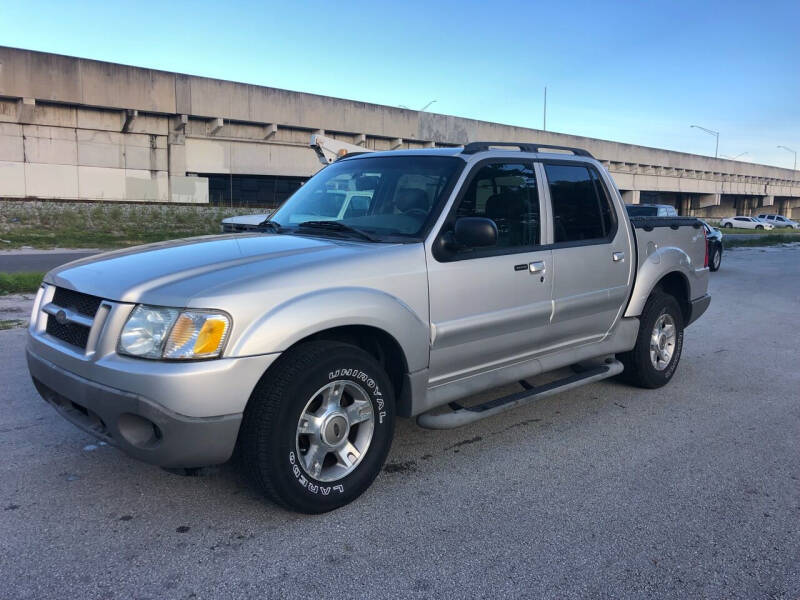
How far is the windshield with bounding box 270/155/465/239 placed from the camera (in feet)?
12.9

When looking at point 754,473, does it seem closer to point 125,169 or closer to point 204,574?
point 204,574

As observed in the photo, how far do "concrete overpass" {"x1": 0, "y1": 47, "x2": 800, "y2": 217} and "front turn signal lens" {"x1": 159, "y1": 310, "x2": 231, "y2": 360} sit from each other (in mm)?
26860

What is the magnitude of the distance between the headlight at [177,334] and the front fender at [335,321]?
100 mm

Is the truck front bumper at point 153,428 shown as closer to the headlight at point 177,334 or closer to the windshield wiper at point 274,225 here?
the headlight at point 177,334

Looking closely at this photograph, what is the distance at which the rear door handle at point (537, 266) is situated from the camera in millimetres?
4207

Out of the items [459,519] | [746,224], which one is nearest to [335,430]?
[459,519]

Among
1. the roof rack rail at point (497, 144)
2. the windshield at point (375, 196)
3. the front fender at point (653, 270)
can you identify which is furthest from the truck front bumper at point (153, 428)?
the front fender at point (653, 270)

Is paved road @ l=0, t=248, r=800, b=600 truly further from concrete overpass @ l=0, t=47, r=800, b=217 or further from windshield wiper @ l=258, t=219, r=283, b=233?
concrete overpass @ l=0, t=47, r=800, b=217

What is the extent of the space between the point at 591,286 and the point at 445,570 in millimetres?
2565

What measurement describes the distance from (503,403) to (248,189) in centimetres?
3006

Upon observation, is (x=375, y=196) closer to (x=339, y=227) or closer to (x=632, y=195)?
(x=339, y=227)

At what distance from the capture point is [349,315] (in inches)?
127

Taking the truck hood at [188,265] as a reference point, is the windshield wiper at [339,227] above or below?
above

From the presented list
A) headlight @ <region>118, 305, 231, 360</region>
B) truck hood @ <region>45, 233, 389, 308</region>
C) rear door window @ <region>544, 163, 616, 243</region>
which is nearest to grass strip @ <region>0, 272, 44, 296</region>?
truck hood @ <region>45, 233, 389, 308</region>
